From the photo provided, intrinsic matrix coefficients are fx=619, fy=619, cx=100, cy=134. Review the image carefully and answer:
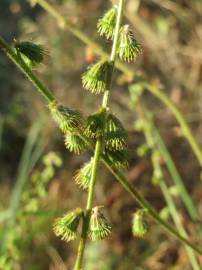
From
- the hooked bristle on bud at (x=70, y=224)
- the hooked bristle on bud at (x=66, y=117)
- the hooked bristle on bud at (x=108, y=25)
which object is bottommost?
the hooked bristle on bud at (x=70, y=224)

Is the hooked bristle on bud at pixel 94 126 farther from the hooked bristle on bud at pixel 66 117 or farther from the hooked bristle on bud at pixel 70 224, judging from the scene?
the hooked bristle on bud at pixel 70 224

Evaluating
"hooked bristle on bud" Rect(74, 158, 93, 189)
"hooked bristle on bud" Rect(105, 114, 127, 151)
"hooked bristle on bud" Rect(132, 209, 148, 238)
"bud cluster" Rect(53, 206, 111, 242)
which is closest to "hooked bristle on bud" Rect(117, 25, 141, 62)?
"hooked bristle on bud" Rect(105, 114, 127, 151)

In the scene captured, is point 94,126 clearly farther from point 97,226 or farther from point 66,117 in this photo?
point 97,226

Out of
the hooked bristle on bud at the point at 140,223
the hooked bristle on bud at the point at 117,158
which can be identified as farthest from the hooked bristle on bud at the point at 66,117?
the hooked bristle on bud at the point at 140,223

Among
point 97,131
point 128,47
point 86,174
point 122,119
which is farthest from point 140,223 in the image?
point 122,119

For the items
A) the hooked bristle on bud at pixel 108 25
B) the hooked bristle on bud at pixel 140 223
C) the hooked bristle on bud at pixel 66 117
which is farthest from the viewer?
the hooked bristle on bud at pixel 140 223
